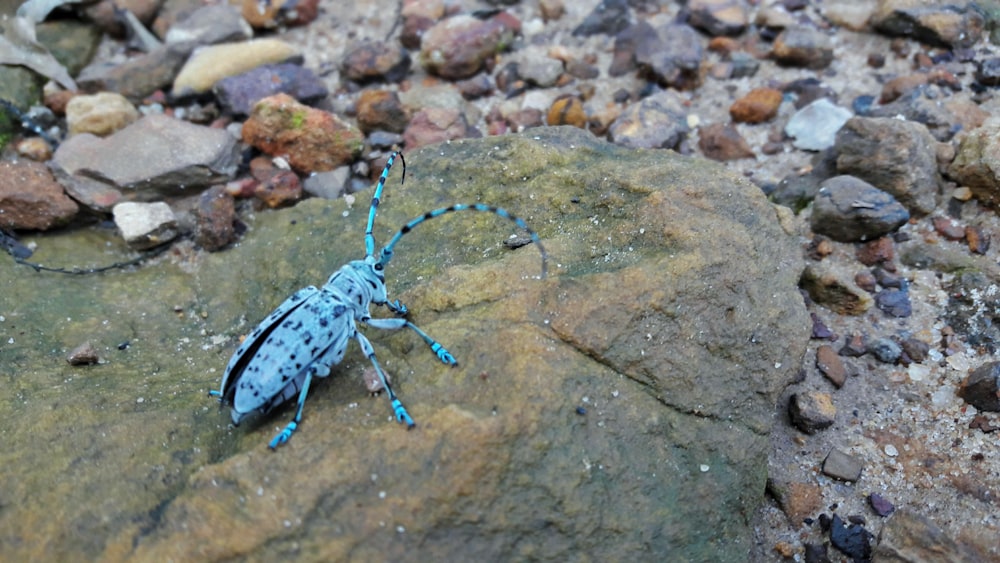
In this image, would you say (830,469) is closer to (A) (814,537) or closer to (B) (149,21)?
(A) (814,537)

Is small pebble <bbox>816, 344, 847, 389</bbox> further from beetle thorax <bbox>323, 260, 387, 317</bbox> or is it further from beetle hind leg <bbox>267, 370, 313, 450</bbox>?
beetle hind leg <bbox>267, 370, 313, 450</bbox>

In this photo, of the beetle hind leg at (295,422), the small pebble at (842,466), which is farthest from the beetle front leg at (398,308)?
the small pebble at (842,466)

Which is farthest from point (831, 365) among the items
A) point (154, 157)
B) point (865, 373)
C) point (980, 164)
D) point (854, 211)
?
point (154, 157)

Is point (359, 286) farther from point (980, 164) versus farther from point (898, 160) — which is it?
point (980, 164)

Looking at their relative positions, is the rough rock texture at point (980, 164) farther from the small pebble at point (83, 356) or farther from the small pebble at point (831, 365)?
the small pebble at point (83, 356)

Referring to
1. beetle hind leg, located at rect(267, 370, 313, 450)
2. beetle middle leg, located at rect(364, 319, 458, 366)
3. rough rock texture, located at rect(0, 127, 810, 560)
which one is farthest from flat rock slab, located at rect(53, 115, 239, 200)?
beetle hind leg, located at rect(267, 370, 313, 450)

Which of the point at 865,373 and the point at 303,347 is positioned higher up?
the point at 303,347

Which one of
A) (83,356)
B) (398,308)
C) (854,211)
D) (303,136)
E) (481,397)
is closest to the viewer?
(481,397)
